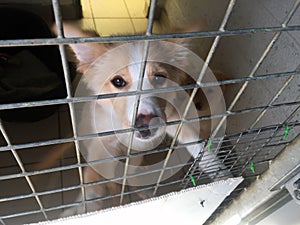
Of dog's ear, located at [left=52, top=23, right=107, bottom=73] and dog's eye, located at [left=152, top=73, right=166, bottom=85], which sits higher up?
dog's ear, located at [left=52, top=23, right=107, bottom=73]

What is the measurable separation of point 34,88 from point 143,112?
973mm

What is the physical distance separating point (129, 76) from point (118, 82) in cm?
8

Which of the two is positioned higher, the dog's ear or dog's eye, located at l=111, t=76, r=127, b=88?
the dog's ear

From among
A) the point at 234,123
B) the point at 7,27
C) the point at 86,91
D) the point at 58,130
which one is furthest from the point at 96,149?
the point at 7,27

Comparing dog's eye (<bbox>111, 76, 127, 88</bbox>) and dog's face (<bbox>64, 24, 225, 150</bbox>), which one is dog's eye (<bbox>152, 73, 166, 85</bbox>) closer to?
dog's face (<bbox>64, 24, 225, 150</bbox>)

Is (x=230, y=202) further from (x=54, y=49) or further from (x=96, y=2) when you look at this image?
(x=96, y=2)

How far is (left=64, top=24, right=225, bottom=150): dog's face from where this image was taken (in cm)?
146

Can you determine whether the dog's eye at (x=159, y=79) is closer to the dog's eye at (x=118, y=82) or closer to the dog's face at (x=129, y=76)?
the dog's face at (x=129, y=76)

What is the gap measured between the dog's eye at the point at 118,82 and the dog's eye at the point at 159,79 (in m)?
0.15

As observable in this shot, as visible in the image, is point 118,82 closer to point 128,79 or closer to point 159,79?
point 128,79

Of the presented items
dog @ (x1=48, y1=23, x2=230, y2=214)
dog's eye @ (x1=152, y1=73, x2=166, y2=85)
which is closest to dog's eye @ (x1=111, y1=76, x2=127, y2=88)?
dog @ (x1=48, y1=23, x2=230, y2=214)

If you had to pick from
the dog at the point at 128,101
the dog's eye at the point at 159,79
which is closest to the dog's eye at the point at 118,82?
the dog at the point at 128,101

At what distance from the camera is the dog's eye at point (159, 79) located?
153cm

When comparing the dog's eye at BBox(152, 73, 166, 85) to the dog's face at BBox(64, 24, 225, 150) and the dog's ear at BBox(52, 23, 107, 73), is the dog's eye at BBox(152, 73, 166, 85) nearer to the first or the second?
the dog's face at BBox(64, 24, 225, 150)
